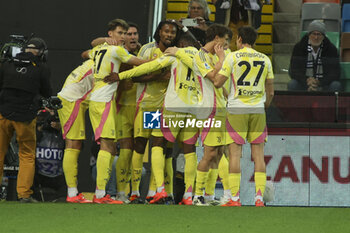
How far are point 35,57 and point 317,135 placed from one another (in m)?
3.56

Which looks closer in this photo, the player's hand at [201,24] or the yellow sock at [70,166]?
the yellow sock at [70,166]

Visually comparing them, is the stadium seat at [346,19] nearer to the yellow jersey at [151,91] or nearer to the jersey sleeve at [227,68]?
the yellow jersey at [151,91]

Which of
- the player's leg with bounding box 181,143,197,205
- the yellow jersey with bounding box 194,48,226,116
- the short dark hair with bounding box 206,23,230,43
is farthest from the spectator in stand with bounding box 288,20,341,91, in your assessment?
the player's leg with bounding box 181,143,197,205

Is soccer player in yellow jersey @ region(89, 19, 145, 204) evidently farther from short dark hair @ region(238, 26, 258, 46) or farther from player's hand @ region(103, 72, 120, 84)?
short dark hair @ region(238, 26, 258, 46)

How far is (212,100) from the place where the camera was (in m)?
10.1

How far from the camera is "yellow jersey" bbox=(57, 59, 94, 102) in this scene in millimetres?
10250

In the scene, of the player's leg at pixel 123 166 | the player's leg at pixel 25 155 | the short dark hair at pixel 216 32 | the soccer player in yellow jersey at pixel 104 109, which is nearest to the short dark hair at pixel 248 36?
the short dark hair at pixel 216 32

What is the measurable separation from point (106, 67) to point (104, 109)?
0.46 metres

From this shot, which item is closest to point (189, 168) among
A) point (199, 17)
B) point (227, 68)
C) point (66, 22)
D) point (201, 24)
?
point (227, 68)

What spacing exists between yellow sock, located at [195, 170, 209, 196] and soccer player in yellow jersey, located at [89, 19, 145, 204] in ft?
2.79

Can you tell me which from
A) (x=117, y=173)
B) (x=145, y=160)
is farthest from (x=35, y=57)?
(x=145, y=160)

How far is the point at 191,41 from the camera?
10359 mm

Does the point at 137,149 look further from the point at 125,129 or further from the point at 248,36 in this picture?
the point at 248,36

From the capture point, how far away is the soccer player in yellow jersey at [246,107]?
32.1 feet
